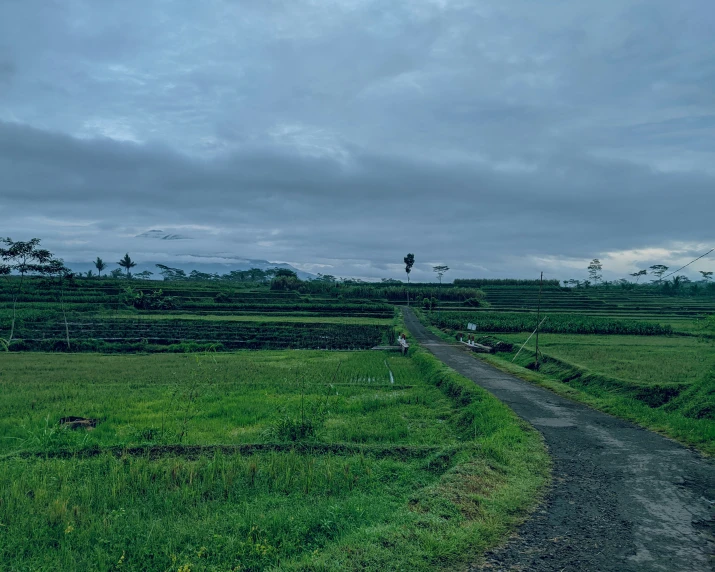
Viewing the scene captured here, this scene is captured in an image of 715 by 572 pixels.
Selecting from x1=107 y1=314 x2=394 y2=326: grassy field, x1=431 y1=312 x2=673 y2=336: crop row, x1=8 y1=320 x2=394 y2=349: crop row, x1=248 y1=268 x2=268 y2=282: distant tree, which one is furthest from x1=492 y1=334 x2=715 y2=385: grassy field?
x1=248 y1=268 x2=268 y2=282: distant tree

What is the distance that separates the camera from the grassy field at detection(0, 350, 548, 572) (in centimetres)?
477

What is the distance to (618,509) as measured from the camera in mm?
5715

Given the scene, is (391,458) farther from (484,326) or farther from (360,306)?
(360,306)

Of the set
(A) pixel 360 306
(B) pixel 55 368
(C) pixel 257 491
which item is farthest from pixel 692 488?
(A) pixel 360 306

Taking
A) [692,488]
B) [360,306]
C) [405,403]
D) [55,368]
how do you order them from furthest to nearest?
[360,306], [55,368], [405,403], [692,488]

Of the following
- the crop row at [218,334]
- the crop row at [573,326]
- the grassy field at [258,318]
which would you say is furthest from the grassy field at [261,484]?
the grassy field at [258,318]

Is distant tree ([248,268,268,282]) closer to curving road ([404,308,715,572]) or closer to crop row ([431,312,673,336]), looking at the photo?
crop row ([431,312,673,336])

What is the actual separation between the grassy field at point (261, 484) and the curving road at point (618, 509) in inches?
14.2

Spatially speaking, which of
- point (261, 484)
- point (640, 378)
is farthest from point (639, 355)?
point (261, 484)

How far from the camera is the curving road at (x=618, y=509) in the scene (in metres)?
4.57

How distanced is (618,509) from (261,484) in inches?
194

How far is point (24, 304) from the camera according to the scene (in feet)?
161

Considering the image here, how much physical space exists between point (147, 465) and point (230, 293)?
202 ft

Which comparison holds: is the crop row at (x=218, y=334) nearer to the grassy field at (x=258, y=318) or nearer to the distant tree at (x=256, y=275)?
the grassy field at (x=258, y=318)
